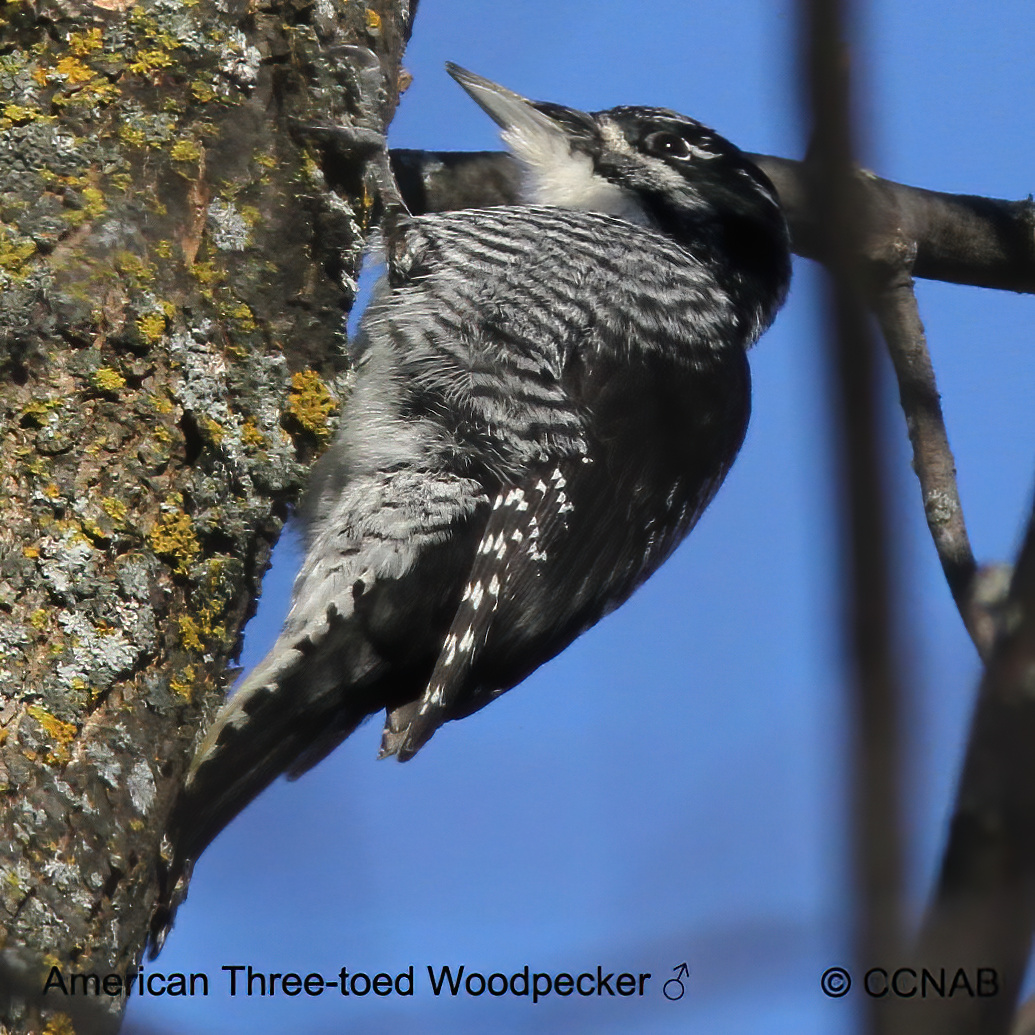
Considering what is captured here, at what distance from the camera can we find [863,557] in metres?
0.61

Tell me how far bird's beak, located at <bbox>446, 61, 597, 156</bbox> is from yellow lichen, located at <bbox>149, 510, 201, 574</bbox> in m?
2.02

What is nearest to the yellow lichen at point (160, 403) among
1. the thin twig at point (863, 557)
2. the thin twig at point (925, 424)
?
the thin twig at point (925, 424)

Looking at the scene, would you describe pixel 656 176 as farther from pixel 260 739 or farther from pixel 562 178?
pixel 260 739

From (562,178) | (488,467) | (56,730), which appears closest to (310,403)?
(488,467)

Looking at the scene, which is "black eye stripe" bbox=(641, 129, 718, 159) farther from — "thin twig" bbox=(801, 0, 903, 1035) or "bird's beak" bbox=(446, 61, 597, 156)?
"thin twig" bbox=(801, 0, 903, 1035)

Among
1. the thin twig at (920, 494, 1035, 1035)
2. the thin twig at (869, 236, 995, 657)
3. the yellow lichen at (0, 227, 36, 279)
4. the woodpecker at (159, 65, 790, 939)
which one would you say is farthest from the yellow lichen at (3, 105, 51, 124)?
the thin twig at (920, 494, 1035, 1035)

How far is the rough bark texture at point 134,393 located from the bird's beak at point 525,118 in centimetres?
130

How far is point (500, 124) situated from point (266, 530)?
6.39ft

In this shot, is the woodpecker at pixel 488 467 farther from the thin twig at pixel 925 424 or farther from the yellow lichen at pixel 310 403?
the thin twig at pixel 925 424

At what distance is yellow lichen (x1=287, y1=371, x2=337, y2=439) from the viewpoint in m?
2.39

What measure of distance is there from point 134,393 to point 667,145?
7.63 feet

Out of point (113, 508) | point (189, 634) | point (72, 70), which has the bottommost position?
point (189, 634)

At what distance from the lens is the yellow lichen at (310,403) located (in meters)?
2.39

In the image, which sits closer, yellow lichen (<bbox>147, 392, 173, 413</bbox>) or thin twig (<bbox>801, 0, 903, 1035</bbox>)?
thin twig (<bbox>801, 0, 903, 1035</bbox>)
